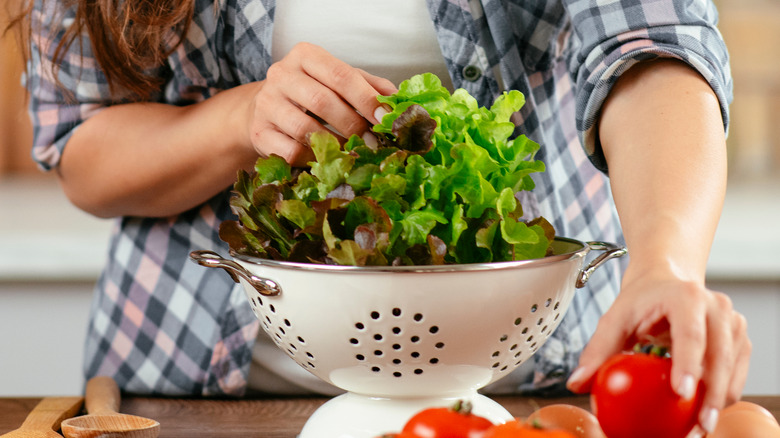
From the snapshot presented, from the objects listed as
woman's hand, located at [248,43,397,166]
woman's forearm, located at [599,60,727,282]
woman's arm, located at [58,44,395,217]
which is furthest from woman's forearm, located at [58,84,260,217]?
woman's forearm, located at [599,60,727,282]

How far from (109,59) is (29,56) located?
0.17m

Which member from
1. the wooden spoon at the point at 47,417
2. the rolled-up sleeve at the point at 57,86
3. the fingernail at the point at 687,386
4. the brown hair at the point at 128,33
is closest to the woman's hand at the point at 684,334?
the fingernail at the point at 687,386

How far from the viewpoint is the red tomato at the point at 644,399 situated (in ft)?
1.63

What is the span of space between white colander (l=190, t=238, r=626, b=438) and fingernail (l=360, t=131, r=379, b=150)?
0.48 ft

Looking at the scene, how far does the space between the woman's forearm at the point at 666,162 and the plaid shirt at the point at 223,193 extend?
0.37 feet

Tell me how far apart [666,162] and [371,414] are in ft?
0.98

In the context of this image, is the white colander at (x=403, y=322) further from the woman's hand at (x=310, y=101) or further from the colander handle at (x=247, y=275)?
the woman's hand at (x=310, y=101)

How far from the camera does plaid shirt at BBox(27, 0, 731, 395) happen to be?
0.91m

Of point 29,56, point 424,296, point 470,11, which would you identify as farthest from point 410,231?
point 29,56

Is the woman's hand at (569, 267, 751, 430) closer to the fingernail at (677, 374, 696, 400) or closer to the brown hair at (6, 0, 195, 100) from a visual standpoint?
the fingernail at (677, 374, 696, 400)

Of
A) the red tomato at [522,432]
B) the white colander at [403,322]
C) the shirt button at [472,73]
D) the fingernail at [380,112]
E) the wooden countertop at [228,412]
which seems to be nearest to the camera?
the red tomato at [522,432]

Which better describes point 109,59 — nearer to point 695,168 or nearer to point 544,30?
point 544,30

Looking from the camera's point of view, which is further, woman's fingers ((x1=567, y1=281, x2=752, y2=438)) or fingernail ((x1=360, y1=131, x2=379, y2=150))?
fingernail ((x1=360, y1=131, x2=379, y2=150))

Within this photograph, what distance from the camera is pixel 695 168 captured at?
0.61m
